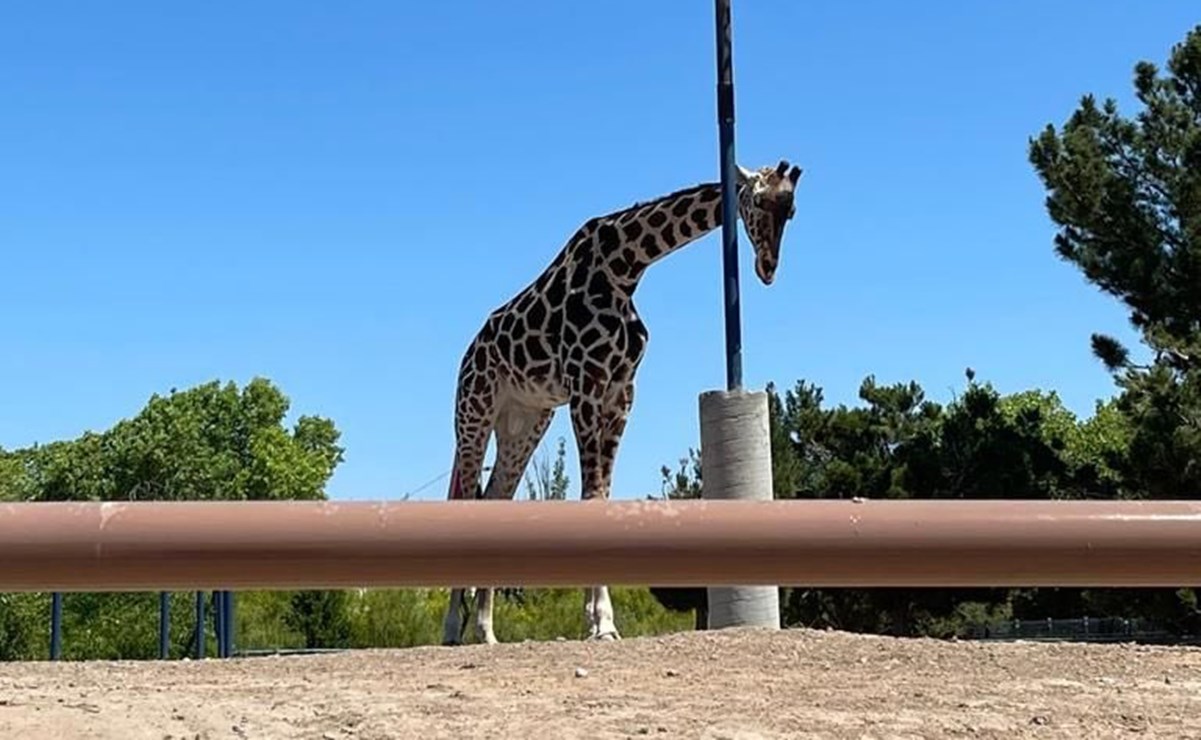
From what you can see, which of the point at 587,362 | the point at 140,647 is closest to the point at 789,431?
the point at 140,647

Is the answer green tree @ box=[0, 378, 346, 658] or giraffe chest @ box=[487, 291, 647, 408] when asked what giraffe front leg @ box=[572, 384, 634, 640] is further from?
green tree @ box=[0, 378, 346, 658]

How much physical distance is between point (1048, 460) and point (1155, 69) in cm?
616

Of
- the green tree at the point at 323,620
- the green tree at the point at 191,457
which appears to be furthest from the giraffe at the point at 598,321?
→ the green tree at the point at 191,457

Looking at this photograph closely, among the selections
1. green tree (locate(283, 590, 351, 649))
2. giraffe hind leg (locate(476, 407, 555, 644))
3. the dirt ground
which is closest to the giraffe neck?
giraffe hind leg (locate(476, 407, 555, 644))

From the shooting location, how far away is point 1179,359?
16.0m

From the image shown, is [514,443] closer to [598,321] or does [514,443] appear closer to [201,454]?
[598,321]

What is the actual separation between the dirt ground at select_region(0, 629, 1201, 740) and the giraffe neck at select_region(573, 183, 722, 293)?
2597mm

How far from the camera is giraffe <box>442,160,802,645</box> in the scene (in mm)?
9172

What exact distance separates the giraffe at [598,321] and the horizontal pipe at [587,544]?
22.7 feet

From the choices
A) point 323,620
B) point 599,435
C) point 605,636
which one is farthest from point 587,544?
point 323,620

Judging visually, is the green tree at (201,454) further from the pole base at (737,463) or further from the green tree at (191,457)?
the pole base at (737,463)

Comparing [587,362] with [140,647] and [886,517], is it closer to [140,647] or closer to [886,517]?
[886,517]

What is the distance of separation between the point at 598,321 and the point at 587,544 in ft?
24.3

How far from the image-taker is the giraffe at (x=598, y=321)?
917 centimetres
